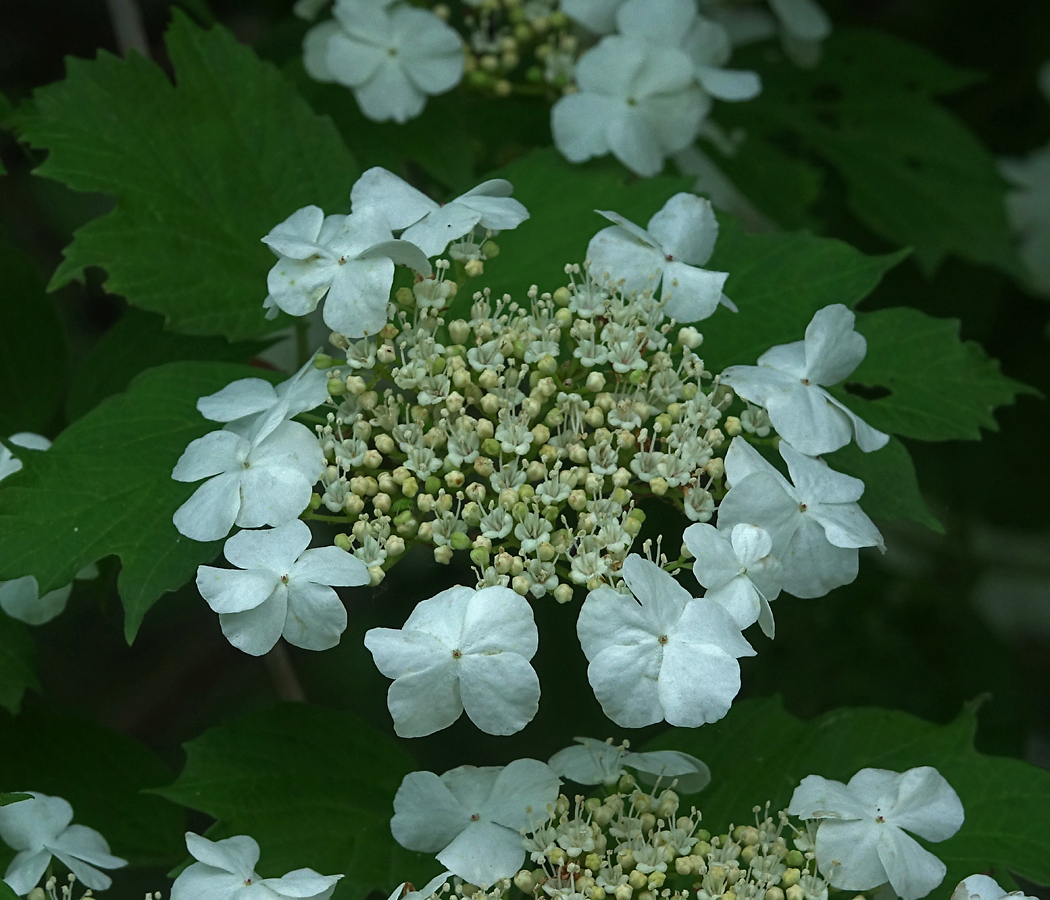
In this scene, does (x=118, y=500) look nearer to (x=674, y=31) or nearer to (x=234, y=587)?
(x=234, y=587)

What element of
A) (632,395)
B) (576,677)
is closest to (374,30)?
(632,395)

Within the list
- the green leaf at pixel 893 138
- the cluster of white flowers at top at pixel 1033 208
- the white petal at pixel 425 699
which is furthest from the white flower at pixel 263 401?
the cluster of white flowers at top at pixel 1033 208

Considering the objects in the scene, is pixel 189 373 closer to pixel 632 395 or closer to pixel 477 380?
pixel 477 380

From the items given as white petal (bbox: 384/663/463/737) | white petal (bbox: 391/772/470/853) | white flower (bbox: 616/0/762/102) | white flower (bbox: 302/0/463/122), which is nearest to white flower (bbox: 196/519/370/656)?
white petal (bbox: 384/663/463/737)

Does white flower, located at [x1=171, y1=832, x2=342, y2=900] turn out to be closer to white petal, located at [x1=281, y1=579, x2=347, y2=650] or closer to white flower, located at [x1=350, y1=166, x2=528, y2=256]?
white petal, located at [x1=281, y1=579, x2=347, y2=650]

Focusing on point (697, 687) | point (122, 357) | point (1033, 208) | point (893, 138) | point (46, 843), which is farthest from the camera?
point (1033, 208)

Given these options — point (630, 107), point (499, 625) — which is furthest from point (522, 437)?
point (630, 107)
